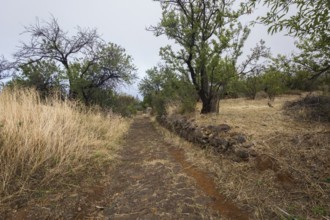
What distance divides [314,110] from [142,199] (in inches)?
232

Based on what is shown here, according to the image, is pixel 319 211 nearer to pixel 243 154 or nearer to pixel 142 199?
pixel 243 154

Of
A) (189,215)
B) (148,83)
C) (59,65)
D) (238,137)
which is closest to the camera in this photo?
(189,215)

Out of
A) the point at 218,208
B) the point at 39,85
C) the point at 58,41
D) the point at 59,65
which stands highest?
the point at 58,41

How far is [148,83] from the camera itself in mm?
26953

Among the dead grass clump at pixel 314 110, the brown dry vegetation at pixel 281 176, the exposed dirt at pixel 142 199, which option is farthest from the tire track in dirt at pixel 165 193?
the dead grass clump at pixel 314 110

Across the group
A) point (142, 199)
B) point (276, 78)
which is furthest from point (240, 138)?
point (142, 199)

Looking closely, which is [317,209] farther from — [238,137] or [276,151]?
[238,137]

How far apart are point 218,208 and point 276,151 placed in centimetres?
154

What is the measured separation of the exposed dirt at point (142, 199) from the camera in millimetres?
2898

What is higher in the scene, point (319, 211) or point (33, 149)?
point (33, 149)

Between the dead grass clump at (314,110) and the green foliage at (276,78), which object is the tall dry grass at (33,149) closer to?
the green foliage at (276,78)

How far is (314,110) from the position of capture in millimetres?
6680

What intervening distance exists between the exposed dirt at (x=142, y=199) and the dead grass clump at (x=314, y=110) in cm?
395

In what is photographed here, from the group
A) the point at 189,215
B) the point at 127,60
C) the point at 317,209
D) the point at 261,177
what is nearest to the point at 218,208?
the point at 189,215
